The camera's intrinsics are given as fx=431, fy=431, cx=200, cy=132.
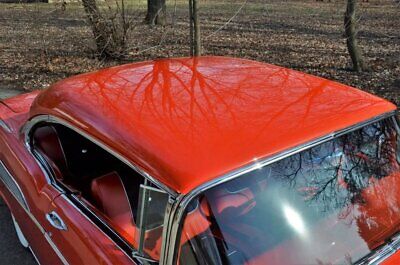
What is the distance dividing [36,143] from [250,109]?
1627mm

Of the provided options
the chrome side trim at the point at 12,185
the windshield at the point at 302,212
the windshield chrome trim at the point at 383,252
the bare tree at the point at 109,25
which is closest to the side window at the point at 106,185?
the windshield at the point at 302,212

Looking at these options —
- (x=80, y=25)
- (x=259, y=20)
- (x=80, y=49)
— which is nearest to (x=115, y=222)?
(x=80, y=49)

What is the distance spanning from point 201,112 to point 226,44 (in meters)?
9.59

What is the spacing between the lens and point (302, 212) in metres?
1.83

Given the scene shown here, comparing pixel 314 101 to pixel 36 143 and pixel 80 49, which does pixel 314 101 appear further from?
Result: pixel 80 49

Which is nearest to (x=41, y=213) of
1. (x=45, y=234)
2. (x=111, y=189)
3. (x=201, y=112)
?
(x=45, y=234)

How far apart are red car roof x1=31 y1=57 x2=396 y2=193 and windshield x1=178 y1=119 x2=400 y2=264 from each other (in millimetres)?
98

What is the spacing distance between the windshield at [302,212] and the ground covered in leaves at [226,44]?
4.56 metres

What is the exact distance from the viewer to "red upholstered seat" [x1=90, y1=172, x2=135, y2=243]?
2273mm

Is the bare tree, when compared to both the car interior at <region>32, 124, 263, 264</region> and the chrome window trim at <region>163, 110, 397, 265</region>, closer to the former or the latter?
the car interior at <region>32, 124, 263, 264</region>

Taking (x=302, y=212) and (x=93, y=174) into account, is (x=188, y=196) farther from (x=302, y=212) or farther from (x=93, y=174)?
(x=93, y=174)

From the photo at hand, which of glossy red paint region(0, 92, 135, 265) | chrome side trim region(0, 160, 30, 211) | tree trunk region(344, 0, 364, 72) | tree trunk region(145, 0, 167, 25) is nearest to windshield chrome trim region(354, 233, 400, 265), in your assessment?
glossy red paint region(0, 92, 135, 265)

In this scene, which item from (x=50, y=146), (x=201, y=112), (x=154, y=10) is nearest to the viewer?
(x=201, y=112)

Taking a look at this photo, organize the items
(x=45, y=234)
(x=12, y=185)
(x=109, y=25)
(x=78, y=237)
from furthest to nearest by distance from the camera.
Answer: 1. (x=109, y=25)
2. (x=12, y=185)
3. (x=45, y=234)
4. (x=78, y=237)
